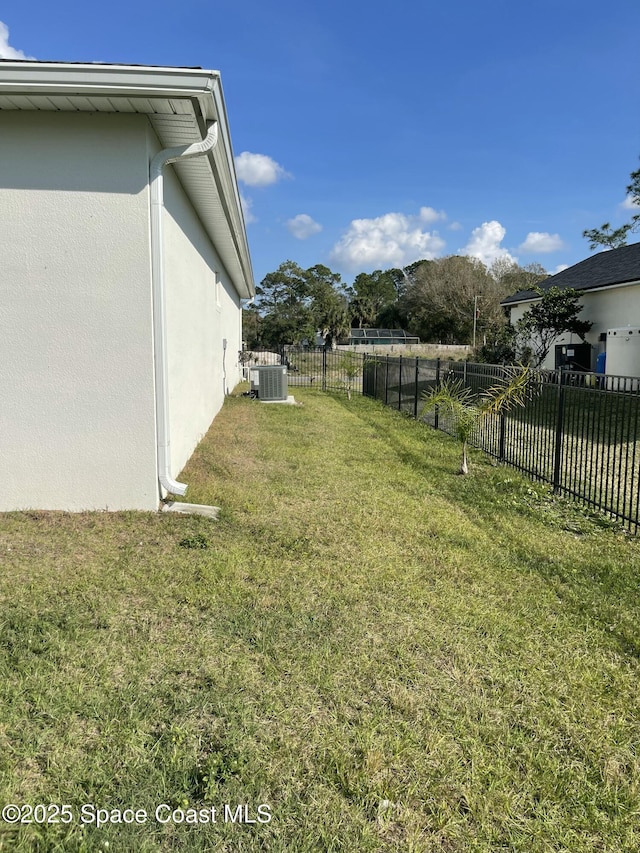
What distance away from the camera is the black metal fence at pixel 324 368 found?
18891mm

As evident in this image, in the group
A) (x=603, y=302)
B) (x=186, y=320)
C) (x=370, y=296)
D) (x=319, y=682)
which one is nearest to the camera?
(x=319, y=682)

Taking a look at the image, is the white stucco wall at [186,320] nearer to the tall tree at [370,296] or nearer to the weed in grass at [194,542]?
the weed in grass at [194,542]

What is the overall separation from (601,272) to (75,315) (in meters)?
19.7

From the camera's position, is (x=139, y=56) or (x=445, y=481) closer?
(x=139, y=56)

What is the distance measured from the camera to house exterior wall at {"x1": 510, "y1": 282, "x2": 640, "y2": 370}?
53.5ft

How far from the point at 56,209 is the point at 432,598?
4.18 meters

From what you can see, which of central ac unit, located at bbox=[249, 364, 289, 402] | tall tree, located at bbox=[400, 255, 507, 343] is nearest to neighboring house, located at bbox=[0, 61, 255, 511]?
central ac unit, located at bbox=[249, 364, 289, 402]

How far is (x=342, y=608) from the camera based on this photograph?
318 centimetres

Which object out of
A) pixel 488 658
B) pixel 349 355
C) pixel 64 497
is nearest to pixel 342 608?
pixel 488 658

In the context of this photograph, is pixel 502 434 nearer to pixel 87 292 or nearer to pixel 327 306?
pixel 87 292

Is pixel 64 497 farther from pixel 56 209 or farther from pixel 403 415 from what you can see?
pixel 403 415

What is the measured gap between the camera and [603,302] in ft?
58.2

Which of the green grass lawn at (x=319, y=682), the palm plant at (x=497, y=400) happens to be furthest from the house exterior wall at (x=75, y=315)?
the palm plant at (x=497, y=400)

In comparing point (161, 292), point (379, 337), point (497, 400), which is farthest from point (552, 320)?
point (379, 337)
